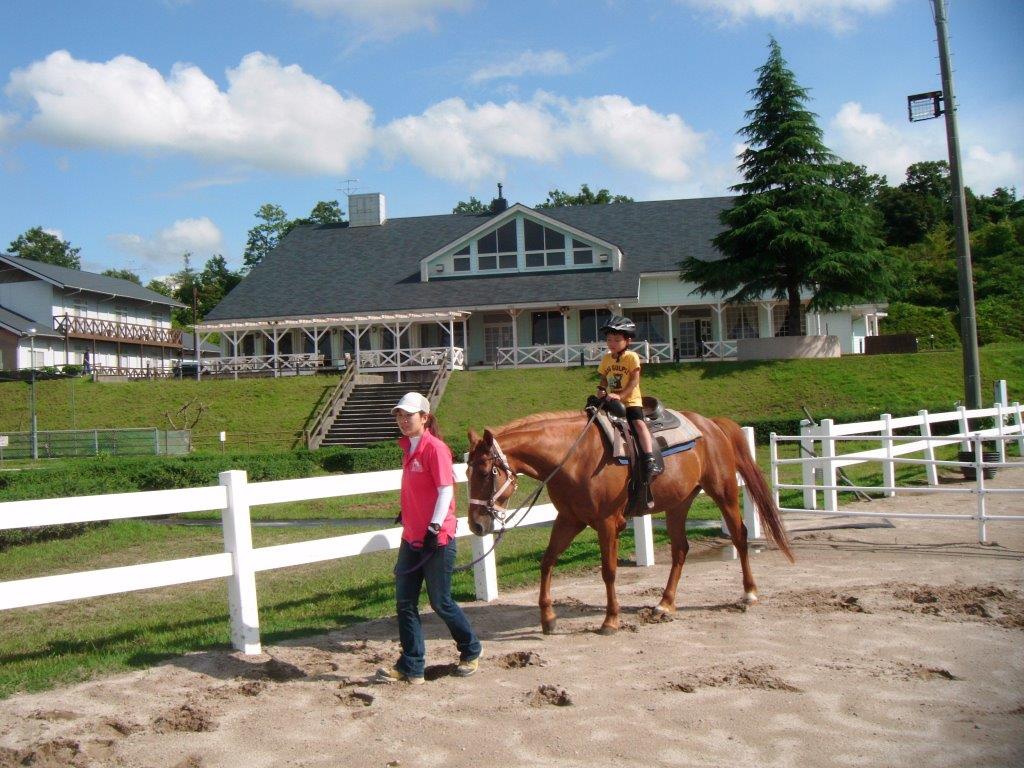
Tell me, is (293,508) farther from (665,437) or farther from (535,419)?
(535,419)

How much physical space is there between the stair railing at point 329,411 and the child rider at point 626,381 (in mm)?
21202

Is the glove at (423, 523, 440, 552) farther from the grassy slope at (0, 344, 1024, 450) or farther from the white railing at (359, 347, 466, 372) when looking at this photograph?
the white railing at (359, 347, 466, 372)

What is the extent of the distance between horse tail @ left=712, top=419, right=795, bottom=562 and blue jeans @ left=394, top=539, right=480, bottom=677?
12.2 ft

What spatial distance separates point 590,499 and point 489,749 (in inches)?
107

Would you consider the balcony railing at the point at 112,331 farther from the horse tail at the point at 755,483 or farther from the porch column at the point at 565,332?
the horse tail at the point at 755,483

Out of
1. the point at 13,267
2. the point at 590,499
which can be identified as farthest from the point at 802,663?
the point at 13,267

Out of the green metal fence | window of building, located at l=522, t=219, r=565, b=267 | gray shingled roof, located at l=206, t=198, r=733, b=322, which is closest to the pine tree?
gray shingled roof, located at l=206, t=198, r=733, b=322

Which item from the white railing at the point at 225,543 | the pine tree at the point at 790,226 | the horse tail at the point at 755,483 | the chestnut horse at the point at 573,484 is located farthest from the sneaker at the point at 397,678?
the pine tree at the point at 790,226

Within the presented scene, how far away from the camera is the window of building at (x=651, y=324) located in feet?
139

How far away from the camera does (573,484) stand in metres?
7.04

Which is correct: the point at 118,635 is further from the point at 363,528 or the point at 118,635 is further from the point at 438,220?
the point at 438,220

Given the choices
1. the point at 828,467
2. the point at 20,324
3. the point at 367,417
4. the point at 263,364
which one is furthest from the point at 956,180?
the point at 20,324

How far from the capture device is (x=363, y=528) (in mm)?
13750

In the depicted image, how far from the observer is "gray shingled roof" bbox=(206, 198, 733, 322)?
41.7 m
